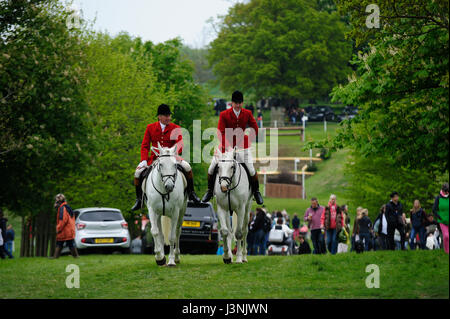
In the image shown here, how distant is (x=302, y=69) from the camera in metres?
93.7

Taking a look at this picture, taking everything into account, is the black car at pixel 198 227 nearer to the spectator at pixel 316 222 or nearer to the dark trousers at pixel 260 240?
the dark trousers at pixel 260 240

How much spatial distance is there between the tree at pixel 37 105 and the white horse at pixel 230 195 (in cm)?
1322

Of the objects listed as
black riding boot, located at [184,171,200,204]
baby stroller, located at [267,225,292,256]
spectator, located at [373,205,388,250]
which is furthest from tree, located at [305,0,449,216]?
baby stroller, located at [267,225,292,256]

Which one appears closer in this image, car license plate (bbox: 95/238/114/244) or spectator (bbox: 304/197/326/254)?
spectator (bbox: 304/197/326/254)

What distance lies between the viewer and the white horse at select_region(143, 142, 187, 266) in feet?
58.5

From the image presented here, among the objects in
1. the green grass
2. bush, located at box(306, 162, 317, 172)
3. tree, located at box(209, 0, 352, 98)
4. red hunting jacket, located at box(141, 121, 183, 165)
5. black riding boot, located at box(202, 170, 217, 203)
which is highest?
tree, located at box(209, 0, 352, 98)

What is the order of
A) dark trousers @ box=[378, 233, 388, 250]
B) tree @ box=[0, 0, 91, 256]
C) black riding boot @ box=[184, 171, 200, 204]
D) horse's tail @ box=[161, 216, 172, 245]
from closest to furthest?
1. horse's tail @ box=[161, 216, 172, 245]
2. black riding boot @ box=[184, 171, 200, 204]
3. dark trousers @ box=[378, 233, 388, 250]
4. tree @ box=[0, 0, 91, 256]

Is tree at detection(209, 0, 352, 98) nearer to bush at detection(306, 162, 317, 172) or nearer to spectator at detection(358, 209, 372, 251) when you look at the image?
bush at detection(306, 162, 317, 172)

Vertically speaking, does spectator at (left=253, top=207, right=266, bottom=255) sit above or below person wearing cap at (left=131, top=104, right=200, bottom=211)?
below

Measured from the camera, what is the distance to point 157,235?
18.6 metres

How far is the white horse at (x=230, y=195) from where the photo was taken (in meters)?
18.0

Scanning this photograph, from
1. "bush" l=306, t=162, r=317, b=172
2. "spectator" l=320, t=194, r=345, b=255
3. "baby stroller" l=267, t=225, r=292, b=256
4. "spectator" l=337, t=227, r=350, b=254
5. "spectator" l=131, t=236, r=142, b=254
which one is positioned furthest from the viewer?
"bush" l=306, t=162, r=317, b=172

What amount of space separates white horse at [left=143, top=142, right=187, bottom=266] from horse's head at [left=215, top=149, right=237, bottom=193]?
3.55 ft

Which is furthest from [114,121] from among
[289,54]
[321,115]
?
[321,115]
